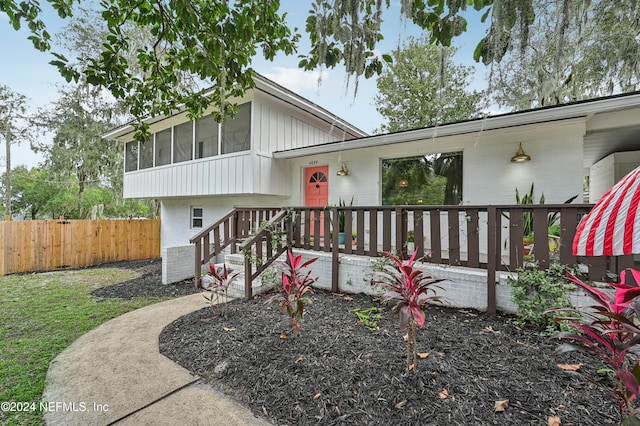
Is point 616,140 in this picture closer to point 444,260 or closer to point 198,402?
point 444,260

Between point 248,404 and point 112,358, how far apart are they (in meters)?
1.83

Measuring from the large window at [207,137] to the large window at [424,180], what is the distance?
4.92 m

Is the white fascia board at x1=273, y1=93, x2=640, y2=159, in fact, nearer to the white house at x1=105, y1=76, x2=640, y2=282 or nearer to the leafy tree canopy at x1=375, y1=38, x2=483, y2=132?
the white house at x1=105, y1=76, x2=640, y2=282

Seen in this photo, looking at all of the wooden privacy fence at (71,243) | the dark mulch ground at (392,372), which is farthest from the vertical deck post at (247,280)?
the wooden privacy fence at (71,243)

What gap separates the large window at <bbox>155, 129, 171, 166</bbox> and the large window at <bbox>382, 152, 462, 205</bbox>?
24.1 ft

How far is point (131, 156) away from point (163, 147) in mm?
2349

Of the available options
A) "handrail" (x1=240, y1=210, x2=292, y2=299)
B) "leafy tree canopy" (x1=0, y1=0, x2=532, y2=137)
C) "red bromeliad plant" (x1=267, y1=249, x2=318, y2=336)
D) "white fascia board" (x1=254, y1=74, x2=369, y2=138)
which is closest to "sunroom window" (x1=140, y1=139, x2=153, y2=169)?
"white fascia board" (x1=254, y1=74, x2=369, y2=138)

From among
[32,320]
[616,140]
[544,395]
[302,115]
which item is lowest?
[32,320]

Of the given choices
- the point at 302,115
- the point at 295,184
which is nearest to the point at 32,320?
the point at 295,184

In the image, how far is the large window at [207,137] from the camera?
7863mm

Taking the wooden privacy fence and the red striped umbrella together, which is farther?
the wooden privacy fence

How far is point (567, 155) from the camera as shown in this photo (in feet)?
15.2

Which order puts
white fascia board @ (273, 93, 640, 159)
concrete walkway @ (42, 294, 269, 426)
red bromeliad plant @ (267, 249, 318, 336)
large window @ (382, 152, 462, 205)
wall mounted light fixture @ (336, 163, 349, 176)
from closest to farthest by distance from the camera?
1. concrete walkway @ (42, 294, 269, 426)
2. red bromeliad plant @ (267, 249, 318, 336)
3. white fascia board @ (273, 93, 640, 159)
4. large window @ (382, 152, 462, 205)
5. wall mounted light fixture @ (336, 163, 349, 176)

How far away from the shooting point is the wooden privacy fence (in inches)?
293
